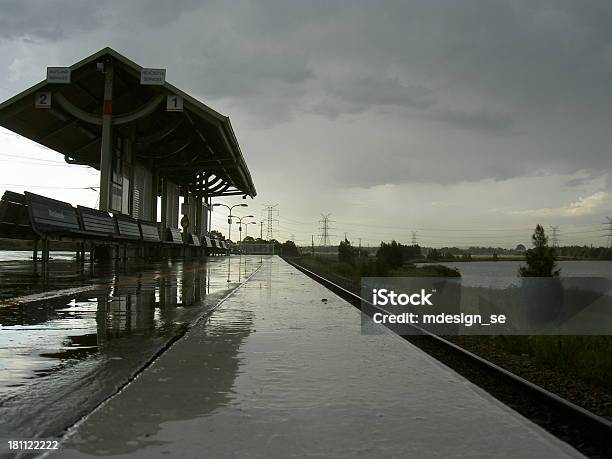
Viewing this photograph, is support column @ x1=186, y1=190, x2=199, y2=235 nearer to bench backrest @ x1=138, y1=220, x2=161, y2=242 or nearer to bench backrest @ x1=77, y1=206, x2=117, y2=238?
bench backrest @ x1=138, y1=220, x2=161, y2=242

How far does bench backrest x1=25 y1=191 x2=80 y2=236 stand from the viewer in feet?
54.4

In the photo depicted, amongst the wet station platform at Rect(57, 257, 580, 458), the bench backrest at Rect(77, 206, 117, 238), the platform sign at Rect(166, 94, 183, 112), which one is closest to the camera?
the wet station platform at Rect(57, 257, 580, 458)

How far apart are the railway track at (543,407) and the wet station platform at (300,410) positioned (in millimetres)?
348

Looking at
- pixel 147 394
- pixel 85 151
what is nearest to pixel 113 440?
pixel 147 394

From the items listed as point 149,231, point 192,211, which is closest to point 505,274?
point 149,231

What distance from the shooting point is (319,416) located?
3.83 meters

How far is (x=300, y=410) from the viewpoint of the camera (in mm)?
3955

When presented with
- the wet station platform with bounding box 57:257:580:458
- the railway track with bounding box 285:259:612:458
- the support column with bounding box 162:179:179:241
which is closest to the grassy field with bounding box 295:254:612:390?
the railway track with bounding box 285:259:612:458

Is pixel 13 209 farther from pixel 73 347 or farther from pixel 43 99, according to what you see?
pixel 73 347

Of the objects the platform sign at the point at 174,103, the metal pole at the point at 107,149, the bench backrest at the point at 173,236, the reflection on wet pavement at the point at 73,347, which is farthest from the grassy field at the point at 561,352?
the bench backrest at the point at 173,236

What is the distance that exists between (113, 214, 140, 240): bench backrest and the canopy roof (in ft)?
19.4

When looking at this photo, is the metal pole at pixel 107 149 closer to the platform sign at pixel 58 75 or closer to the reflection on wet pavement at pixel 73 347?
the platform sign at pixel 58 75

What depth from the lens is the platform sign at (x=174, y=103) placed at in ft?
95.1

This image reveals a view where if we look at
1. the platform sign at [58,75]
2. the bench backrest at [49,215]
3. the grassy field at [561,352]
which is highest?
the platform sign at [58,75]
